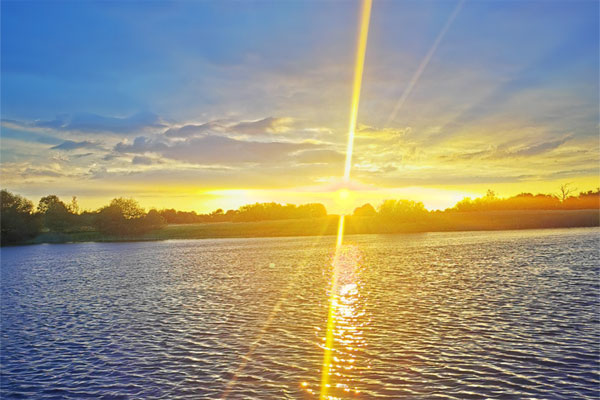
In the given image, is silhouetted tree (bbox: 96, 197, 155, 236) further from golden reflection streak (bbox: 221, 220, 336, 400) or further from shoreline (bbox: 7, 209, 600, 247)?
golden reflection streak (bbox: 221, 220, 336, 400)

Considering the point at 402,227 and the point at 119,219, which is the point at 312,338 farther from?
the point at 119,219

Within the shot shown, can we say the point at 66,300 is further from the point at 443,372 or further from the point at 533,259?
the point at 533,259

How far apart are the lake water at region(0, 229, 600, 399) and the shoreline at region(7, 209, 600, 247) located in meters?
129

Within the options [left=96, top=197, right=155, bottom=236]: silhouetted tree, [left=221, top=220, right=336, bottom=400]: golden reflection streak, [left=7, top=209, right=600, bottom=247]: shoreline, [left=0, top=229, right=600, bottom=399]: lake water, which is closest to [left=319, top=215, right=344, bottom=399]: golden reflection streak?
[left=0, top=229, right=600, bottom=399]: lake water

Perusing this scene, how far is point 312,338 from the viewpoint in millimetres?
27031

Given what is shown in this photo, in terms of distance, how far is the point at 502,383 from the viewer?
18.7 metres

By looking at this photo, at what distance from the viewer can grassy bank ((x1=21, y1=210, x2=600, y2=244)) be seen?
168 metres

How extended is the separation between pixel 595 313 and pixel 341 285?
24488mm

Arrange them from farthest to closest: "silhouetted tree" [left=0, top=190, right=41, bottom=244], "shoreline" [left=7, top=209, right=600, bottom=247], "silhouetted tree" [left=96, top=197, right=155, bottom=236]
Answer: "silhouetted tree" [left=96, top=197, right=155, bottom=236], "silhouetted tree" [left=0, top=190, right=41, bottom=244], "shoreline" [left=7, top=209, right=600, bottom=247]

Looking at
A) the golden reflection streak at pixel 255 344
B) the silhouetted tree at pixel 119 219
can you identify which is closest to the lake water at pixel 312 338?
the golden reflection streak at pixel 255 344

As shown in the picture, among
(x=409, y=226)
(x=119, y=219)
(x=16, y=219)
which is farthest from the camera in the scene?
(x=119, y=219)

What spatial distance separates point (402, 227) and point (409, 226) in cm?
293

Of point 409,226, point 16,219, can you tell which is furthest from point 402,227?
point 16,219

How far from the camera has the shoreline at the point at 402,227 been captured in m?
169
